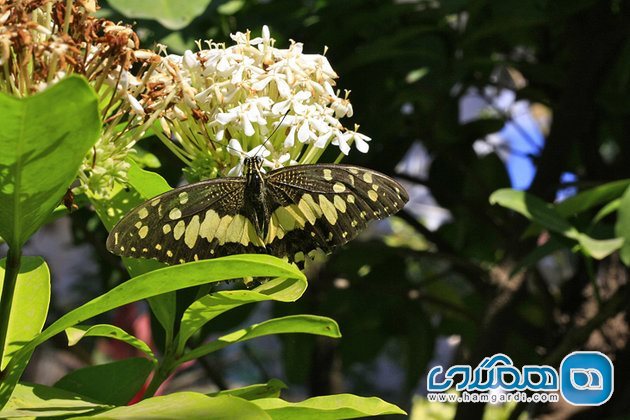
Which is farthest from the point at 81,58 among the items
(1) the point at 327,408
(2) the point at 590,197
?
(2) the point at 590,197

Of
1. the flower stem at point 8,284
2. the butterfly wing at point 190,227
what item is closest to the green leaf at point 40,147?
the flower stem at point 8,284

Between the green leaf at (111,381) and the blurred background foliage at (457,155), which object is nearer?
the green leaf at (111,381)

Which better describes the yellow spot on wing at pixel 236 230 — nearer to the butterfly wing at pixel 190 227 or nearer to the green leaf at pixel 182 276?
the butterfly wing at pixel 190 227

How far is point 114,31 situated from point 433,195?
1385 mm

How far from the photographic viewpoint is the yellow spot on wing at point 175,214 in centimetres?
88

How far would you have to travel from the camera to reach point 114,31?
76 cm

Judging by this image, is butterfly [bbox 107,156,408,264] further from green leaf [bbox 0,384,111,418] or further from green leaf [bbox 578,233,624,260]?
green leaf [bbox 578,233,624,260]

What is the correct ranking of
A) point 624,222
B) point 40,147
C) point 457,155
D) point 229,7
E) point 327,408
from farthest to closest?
point 457,155 → point 229,7 → point 624,222 → point 327,408 → point 40,147

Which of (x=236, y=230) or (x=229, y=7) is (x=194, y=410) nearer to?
(x=236, y=230)

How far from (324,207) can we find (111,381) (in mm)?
301

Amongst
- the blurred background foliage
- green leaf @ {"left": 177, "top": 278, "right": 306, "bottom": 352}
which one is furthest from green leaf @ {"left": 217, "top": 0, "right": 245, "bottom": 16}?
green leaf @ {"left": 177, "top": 278, "right": 306, "bottom": 352}
